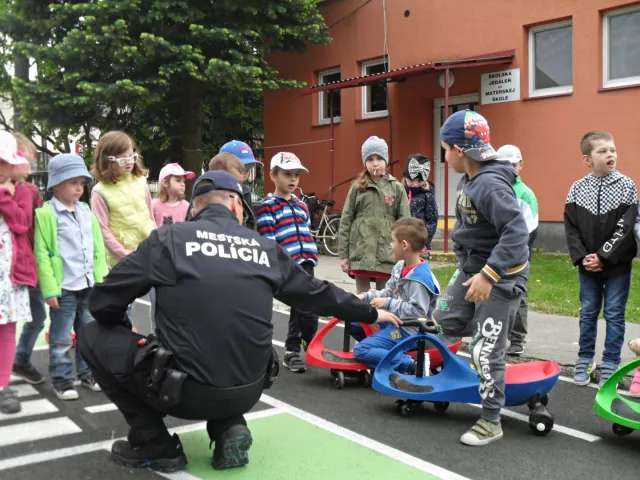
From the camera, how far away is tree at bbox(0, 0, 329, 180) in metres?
14.5

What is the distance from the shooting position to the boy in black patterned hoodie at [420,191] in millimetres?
7223

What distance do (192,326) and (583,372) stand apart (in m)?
3.42

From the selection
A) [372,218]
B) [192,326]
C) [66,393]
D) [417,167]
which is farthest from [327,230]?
[192,326]

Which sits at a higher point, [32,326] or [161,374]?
[161,374]

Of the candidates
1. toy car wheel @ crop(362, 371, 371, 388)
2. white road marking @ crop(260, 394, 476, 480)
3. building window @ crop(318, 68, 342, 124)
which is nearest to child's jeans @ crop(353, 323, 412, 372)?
toy car wheel @ crop(362, 371, 371, 388)

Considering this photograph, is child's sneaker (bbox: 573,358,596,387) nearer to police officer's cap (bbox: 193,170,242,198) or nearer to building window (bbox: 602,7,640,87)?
police officer's cap (bbox: 193,170,242,198)

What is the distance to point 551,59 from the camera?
13453 millimetres

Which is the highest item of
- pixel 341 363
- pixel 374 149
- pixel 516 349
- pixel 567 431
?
pixel 374 149

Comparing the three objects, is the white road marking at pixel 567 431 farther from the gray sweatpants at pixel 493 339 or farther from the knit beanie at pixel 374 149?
the knit beanie at pixel 374 149

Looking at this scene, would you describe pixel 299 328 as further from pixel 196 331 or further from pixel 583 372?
pixel 196 331

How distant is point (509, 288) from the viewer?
159 inches

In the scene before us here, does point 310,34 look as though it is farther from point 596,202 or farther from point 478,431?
point 478,431

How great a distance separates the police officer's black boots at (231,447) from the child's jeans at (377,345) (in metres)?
1.62

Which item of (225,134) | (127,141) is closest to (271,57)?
(225,134)
